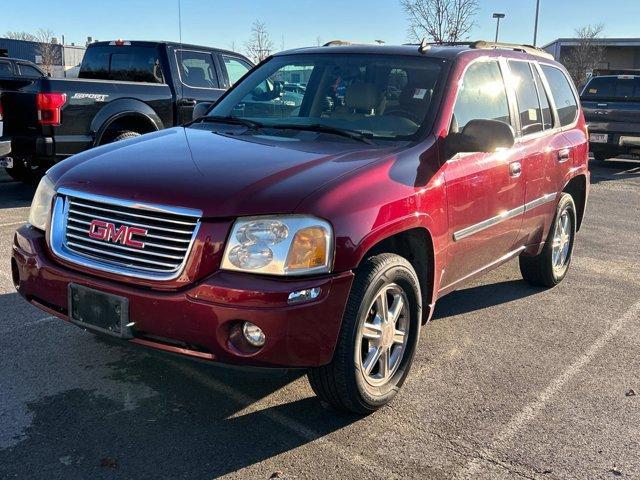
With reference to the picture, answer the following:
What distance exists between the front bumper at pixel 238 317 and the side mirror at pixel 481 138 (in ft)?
3.94

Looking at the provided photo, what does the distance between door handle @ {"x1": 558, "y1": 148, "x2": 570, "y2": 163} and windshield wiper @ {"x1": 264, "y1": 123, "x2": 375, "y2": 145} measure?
2.04 meters

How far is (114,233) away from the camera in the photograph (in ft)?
9.87

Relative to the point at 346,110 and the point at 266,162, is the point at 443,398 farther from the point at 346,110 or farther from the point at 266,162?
the point at 346,110

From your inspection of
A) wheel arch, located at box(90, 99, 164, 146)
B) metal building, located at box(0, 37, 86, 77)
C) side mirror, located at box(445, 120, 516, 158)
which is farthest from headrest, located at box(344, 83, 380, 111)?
metal building, located at box(0, 37, 86, 77)

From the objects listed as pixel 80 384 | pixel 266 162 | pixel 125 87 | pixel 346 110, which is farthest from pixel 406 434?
pixel 125 87

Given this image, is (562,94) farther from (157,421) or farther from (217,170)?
(157,421)

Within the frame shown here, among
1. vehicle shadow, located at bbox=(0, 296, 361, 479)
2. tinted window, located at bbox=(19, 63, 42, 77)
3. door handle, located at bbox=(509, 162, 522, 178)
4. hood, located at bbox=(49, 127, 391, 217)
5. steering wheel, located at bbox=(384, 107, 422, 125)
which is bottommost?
vehicle shadow, located at bbox=(0, 296, 361, 479)

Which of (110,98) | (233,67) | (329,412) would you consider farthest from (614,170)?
(329,412)

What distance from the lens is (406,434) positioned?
318cm

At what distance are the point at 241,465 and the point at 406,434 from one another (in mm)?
816

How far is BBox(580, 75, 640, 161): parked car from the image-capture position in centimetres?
1285

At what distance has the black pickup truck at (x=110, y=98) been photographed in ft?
25.3

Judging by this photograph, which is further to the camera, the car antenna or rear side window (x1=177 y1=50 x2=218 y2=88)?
rear side window (x1=177 y1=50 x2=218 y2=88)

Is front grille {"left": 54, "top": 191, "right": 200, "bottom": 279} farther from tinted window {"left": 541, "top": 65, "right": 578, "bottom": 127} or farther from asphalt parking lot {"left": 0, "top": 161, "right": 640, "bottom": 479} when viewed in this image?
tinted window {"left": 541, "top": 65, "right": 578, "bottom": 127}
